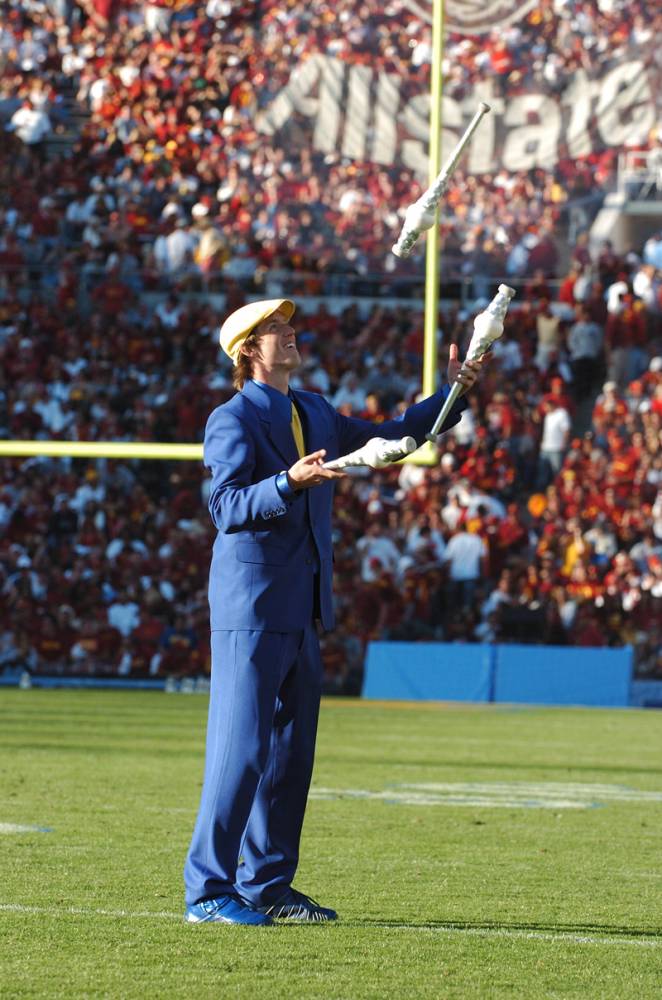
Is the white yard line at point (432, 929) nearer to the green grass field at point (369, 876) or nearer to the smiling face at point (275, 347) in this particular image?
the green grass field at point (369, 876)

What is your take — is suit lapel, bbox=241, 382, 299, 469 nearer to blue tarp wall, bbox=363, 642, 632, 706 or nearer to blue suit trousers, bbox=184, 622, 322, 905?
blue suit trousers, bbox=184, 622, 322, 905

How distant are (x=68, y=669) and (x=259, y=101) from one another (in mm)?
6596

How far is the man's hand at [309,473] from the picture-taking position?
412 cm

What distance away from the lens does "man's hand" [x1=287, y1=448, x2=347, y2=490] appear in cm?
412

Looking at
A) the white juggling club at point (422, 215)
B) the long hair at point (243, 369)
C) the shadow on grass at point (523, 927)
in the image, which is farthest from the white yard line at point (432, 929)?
the white juggling club at point (422, 215)

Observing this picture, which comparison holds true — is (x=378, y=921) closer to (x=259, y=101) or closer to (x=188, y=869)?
(x=188, y=869)

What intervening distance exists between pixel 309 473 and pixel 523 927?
120 cm

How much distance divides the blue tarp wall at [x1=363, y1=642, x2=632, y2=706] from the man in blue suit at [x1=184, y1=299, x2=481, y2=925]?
11.9 metres

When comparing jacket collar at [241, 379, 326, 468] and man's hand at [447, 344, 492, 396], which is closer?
jacket collar at [241, 379, 326, 468]

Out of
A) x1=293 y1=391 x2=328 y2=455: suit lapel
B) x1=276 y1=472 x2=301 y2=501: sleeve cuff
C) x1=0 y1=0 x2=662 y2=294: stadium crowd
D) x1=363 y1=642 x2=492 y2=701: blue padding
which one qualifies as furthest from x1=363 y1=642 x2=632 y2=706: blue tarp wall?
x1=276 y1=472 x2=301 y2=501: sleeve cuff

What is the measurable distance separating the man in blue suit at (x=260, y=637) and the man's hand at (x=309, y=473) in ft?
0.20

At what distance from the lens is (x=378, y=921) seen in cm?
450

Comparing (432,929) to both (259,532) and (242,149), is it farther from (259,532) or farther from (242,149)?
(242,149)

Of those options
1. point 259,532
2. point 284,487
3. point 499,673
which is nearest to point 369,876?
point 259,532
